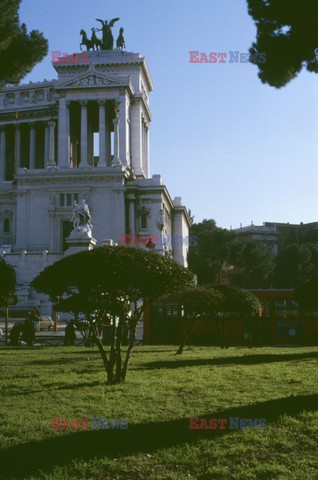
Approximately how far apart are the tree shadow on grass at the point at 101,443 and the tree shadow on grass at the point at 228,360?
727cm

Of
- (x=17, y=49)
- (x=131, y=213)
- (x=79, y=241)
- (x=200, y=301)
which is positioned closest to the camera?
(x=17, y=49)

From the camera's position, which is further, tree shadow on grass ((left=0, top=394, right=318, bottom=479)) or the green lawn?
tree shadow on grass ((left=0, top=394, right=318, bottom=479))

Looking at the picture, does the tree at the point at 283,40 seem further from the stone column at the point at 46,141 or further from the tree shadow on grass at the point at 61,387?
the stone column at the point at 46,141

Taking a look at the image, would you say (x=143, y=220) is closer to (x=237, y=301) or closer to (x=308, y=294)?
(x=237, y=301)

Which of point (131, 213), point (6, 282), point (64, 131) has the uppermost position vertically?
point (64, 131)

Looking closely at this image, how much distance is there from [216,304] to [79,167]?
39.0m

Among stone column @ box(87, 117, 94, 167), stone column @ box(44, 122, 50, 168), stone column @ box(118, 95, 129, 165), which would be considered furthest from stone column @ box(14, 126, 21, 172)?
stone column @ box(118, 95, 129, 165)

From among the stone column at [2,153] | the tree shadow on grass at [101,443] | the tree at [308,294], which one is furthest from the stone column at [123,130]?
the tree shadow on grass at [101,443]

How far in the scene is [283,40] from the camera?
14.5m

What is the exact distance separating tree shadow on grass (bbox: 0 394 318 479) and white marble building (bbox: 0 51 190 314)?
3305 cm

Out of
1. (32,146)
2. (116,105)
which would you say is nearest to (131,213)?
(116,105)

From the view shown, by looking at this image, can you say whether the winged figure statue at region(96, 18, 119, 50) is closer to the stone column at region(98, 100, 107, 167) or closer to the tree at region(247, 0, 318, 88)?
the stone column at region(98, 100, 107, 167)

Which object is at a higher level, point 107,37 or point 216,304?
point 107,37

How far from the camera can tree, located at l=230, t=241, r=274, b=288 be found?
76.1 metres
